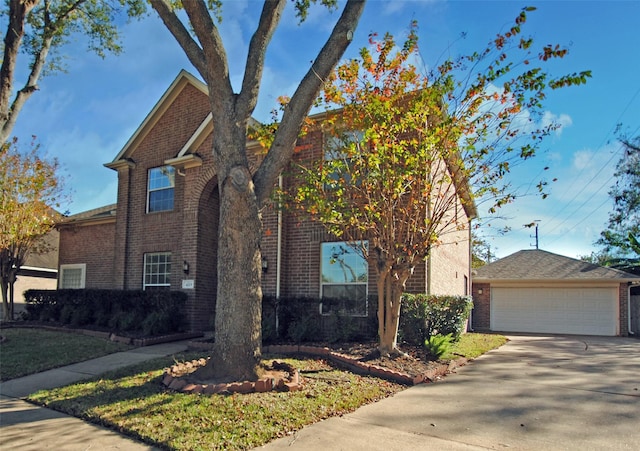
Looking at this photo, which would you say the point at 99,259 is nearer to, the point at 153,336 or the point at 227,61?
the point at 153,336

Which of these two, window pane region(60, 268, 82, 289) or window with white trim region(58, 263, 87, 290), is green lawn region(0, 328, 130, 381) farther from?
window pane region(60, 268, 82, 289)

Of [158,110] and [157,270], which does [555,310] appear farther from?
[158,110]

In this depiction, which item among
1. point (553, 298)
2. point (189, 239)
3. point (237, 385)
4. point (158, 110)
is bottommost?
point (237, 385)

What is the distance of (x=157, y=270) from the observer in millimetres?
15211

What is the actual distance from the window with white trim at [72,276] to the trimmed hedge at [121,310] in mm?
2576

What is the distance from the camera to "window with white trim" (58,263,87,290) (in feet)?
58.9

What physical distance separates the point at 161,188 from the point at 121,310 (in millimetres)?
4364

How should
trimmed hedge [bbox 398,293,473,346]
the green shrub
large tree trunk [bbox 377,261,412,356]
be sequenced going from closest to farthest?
large tree trunk [bbox 377,261,412,356] < the green shrub < trimmed hedge [bbox 398,293,473,346]

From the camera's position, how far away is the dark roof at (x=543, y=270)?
19000mm

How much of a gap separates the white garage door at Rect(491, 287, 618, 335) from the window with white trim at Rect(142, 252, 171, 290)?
13.9 metres

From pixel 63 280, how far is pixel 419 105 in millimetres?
16800

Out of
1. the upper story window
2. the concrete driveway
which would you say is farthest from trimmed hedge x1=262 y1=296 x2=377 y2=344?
the upper story window

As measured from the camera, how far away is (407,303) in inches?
380

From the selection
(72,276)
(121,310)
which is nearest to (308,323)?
(121,310)
